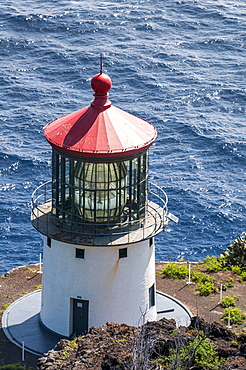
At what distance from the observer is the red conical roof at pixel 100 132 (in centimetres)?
3531

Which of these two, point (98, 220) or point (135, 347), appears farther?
point (98, 220)

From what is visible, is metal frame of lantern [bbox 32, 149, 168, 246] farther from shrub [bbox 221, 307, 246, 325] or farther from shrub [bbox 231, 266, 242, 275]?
shrub [bbox 231, 266, 242, 275]

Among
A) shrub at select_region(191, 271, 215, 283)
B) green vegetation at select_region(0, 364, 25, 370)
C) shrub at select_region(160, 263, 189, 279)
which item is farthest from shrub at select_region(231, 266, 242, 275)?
green vegetation at select_region(0, 364, 25, 370)

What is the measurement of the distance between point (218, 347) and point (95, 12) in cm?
6963

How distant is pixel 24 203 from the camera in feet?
202

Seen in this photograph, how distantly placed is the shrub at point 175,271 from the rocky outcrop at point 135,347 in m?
11.0

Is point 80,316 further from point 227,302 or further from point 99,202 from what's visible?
point 227,302

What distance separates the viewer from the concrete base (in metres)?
39.0

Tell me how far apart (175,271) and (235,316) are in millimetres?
5954

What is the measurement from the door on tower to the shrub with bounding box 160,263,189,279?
888 centimetres

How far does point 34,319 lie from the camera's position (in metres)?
41.1

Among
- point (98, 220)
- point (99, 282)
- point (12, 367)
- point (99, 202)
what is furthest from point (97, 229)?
point (12, 367)

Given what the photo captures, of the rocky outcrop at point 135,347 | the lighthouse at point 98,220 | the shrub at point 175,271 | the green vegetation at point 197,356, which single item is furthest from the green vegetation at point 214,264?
the green vegetation at point 197,356

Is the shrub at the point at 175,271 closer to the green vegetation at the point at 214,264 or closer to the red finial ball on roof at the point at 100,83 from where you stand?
the green vegetation at the point at 214,264
